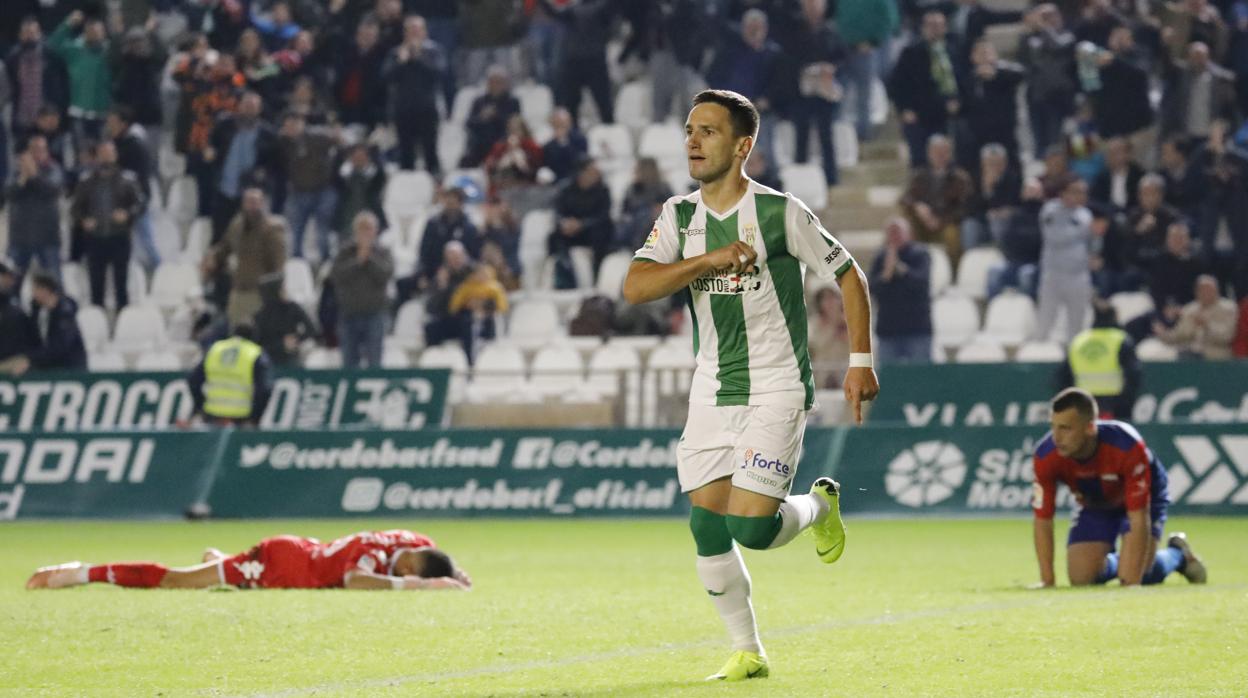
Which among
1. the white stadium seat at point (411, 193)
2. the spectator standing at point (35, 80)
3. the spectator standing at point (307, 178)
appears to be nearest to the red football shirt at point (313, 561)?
the spectator standing at point (307, 178)

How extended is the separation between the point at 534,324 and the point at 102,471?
5.35 meters

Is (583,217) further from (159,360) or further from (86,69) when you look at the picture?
(86,69)

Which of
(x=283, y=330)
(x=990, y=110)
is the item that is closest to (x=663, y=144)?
(x=990, y=110)

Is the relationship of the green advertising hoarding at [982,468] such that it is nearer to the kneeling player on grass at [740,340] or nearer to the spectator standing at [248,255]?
the spectator standing at [248,255]

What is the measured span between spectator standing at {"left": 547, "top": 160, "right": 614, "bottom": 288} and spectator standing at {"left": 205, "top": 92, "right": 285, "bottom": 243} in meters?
3.81

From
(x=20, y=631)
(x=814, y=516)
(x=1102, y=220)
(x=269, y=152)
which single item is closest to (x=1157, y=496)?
(x=814, y=516)

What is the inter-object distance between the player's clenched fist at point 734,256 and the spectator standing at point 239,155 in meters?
17.7

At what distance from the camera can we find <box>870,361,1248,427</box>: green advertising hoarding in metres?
18.6

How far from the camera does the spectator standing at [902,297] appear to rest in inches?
790

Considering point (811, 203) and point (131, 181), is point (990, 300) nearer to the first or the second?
point (811, 203)

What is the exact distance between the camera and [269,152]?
2381 cm

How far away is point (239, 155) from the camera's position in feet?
79.5

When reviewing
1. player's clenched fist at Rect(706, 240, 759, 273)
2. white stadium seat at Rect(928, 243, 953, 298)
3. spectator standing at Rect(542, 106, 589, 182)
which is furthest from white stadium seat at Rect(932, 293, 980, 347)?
player's clenched fist at Rect(706, 240, 759, 273)

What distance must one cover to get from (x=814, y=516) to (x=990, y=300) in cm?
1443
